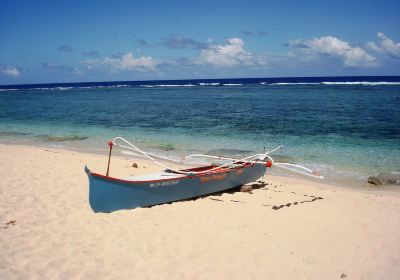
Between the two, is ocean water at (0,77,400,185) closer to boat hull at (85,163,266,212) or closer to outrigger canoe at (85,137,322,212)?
outrigger canoe at (85,137,322,212)

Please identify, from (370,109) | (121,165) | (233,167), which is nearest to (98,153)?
(121,165)

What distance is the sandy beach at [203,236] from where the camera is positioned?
5418 mm

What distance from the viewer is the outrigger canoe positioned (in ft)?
24.2

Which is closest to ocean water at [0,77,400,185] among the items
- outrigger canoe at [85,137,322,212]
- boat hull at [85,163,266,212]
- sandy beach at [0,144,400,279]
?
outrigger canoe at [85,137,322,212]

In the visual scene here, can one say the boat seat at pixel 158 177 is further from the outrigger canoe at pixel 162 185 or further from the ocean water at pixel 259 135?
the ocean water at pixel 259 135

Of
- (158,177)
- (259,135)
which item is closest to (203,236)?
(158,177)

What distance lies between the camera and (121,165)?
41.8 ft

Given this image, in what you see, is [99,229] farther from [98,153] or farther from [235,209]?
[98,153]

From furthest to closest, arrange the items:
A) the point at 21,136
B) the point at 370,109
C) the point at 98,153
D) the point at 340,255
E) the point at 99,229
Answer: the point at 370,109 < the point at 21,136 < the point at 98,153 < the point at 99,229 < the point at 340,255

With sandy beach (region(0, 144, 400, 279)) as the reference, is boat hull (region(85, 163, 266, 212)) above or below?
above

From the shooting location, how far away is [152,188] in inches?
318

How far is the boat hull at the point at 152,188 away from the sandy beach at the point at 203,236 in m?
0.23

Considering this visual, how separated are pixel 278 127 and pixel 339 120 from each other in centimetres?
534

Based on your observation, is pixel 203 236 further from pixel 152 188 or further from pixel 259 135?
pixel 259 135
